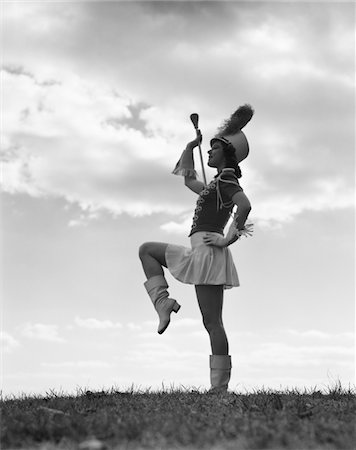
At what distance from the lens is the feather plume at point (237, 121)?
7891 millimetres

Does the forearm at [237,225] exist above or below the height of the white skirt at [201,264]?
above

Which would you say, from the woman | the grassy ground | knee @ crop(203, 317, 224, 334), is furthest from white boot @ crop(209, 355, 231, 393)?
the grassy ground

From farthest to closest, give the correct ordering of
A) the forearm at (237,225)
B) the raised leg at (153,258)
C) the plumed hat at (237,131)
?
1. the plumed hat at (237,131)
2. the raised leg at (153,258)
3. the forearm at (237,225)

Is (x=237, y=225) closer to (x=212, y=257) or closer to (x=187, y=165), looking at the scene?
(x=212, y=257)

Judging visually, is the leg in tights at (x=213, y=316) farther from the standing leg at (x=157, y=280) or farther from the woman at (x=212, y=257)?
the standing leg at (x=157, y=280)

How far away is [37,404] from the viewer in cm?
630

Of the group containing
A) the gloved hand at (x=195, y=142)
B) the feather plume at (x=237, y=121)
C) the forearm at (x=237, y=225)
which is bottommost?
the forearm at (x=237, y=225)

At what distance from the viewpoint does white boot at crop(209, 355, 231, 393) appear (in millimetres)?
7191

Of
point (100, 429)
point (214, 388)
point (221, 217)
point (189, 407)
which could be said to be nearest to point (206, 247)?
point (221, 217)

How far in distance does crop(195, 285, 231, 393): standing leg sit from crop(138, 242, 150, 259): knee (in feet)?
2.37

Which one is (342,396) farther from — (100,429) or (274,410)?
(100,429)

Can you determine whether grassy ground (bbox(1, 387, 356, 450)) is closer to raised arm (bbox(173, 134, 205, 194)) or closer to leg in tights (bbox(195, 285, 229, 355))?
leg in tights (bbox(195, 285, 229, 355))

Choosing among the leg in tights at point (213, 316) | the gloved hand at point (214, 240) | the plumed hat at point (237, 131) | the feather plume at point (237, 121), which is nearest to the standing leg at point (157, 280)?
the leg in tights at point (213, 316)

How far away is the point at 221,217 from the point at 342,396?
7.51 ft
